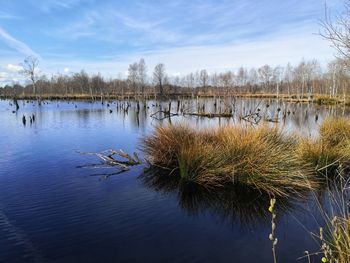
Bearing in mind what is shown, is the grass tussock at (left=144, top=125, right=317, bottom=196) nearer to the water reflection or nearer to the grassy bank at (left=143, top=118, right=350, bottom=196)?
the grassy bank at (left=143, top=118, right=350, bottom=196)

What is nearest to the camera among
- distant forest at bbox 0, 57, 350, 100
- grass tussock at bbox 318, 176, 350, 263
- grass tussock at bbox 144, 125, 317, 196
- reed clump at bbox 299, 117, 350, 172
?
grass tussock at bbox 318, 176, 350, 263

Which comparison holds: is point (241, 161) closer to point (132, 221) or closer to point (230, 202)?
point (230, 202)

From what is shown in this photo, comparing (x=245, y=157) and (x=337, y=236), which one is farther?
(x=245, y=157)

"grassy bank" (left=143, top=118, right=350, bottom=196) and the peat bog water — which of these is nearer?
the peat bog water

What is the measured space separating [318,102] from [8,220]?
53040 millimetres

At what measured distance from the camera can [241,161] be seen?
8.40 meters

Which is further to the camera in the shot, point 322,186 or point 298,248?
point 322,186

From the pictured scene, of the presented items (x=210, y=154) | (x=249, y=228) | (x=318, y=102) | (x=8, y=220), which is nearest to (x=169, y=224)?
(x=249, y=228)

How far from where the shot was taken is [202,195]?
26.2 ft

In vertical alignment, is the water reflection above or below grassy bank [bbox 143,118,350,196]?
below

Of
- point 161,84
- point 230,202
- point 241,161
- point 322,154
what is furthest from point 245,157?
point 161,84

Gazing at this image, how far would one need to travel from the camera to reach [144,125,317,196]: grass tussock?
8055 mm

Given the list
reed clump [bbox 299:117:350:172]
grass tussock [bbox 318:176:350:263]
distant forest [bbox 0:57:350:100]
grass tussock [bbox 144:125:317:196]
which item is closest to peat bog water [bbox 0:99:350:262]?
grass tussock [bbox 144:125:317:196]

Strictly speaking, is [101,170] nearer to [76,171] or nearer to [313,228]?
[76,171]
